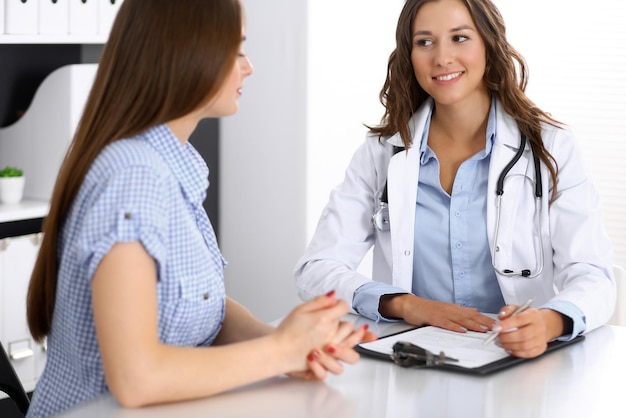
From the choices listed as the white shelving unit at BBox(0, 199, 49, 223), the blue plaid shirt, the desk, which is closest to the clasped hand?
the desk

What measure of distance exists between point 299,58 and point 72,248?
2367 millimetres

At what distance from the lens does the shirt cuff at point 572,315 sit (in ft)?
6.08

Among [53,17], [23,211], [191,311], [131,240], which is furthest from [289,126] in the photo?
[131,240]

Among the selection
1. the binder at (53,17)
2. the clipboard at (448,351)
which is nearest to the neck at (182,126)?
the clipboard at (448,351)

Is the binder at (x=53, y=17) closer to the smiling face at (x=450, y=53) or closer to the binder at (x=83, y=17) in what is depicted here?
the binder at (x=83, y=17)

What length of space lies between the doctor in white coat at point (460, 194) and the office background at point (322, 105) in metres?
1.26

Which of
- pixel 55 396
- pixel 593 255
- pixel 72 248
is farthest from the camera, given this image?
pixel 593 255

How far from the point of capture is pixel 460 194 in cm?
227

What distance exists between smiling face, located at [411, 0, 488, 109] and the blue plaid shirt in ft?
2.93

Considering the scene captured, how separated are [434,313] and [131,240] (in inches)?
32.2

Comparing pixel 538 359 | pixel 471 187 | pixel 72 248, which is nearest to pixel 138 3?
pixel 72 248

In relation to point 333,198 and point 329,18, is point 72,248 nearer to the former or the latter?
point 333,198

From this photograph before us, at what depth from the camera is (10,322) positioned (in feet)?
9.59

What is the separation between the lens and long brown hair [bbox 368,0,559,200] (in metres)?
2.28
